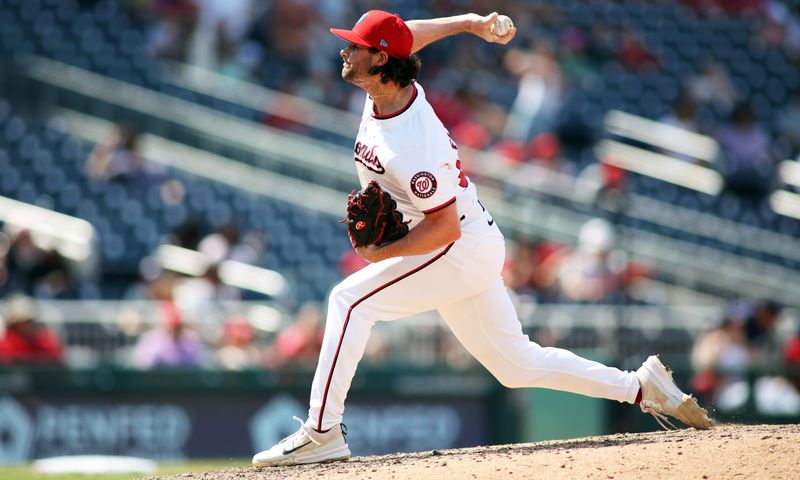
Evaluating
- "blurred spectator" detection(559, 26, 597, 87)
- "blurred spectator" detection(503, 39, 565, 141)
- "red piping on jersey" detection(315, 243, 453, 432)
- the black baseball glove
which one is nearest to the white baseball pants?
"red piping on jersey" detection(315, 243, 453, 432)

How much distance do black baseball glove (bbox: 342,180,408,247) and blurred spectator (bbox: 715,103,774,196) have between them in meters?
9.97

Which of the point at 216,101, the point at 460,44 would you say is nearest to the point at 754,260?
the point at 460,44

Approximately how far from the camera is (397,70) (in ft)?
17.0

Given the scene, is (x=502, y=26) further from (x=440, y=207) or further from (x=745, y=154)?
(x=745, y=154)

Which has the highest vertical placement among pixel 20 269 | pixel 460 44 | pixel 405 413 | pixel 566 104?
pixel 460 44

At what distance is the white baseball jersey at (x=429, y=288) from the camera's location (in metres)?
5.11

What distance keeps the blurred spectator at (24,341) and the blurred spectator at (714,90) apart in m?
9.39

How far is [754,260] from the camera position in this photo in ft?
45.0

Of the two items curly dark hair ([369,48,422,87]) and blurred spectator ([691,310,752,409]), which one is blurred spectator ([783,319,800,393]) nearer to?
blurred spectator ([691,310,752,409])

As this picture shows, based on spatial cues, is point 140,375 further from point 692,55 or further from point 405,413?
point 692,55

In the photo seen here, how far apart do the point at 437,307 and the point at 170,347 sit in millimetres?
5497

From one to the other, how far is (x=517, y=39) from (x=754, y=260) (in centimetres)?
474

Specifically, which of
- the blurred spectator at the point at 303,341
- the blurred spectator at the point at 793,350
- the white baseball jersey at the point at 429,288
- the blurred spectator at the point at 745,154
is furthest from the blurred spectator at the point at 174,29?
the white baseball jersey at the point at 429,288

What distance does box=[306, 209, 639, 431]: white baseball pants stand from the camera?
5.32m
